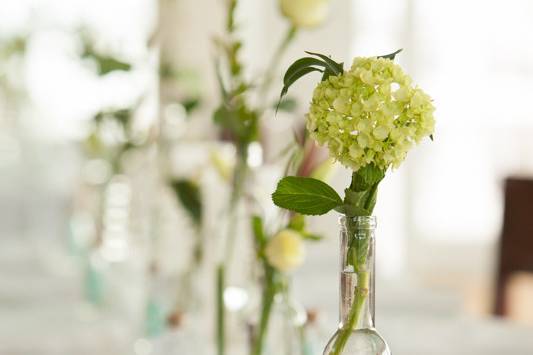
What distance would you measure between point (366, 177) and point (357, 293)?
0.09 metres

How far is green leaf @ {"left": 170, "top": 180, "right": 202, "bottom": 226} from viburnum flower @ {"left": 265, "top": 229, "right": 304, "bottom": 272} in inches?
22.2

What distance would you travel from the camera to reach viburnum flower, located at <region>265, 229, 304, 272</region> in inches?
36.4

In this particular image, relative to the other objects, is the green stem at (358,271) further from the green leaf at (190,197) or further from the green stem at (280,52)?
the green leaf at (190,197)

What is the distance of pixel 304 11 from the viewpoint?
0.96 m

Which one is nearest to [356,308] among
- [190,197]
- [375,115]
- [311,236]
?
[375,115]

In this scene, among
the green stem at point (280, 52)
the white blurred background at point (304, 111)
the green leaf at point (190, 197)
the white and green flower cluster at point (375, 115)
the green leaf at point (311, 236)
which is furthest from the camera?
the white blurred background at point (304, 111)

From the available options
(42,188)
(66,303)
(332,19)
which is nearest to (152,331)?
(66,303)

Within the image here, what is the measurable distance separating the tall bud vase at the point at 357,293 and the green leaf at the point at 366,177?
26mm

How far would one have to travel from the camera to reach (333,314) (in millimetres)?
1913

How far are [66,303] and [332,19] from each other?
9.52 ft

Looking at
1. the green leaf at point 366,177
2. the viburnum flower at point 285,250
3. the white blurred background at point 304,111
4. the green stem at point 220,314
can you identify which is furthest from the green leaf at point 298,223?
the white blurred background at point 304,111

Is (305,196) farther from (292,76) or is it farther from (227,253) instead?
(227,253)

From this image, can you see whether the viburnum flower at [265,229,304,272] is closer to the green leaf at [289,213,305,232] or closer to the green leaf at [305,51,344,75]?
the green leaf at [289,213,305,232]

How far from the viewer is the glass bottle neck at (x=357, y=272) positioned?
0.64 meters
